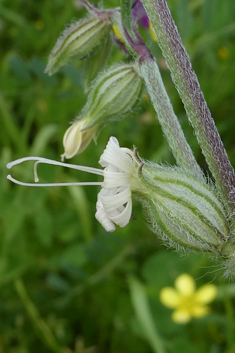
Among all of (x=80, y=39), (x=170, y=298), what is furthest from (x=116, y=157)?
(x=170, y=298)

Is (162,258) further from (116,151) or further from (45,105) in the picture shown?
(116,151)

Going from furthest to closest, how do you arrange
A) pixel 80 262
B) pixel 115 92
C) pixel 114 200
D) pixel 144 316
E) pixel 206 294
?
pixel 80 262
pixel 206 294
pixel 144 316
pixel 115 92
pixel 114 200

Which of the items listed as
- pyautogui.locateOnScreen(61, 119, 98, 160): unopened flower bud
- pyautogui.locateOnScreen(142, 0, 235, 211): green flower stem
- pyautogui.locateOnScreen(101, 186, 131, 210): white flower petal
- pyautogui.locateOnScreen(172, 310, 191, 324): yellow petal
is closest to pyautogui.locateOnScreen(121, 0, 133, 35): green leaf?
pyautogui.locateOnScreen(142, 0, 235, 211): green flower stem

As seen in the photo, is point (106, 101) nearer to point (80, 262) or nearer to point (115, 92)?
point (115, 92)

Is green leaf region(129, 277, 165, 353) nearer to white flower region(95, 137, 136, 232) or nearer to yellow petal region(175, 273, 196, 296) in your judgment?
yellow petal region(175, 273, 196, 296)

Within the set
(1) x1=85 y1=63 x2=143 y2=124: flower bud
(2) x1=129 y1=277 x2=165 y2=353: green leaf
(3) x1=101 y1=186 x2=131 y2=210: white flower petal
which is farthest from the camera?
(2) x1=129 y1=277 x2=165 y2=353: green leaf

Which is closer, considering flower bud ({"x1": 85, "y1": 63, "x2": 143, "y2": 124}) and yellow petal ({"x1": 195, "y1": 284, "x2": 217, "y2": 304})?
flower bud ({"x1": 85, "y1": 63, "x2": 143, "y2": 124})
